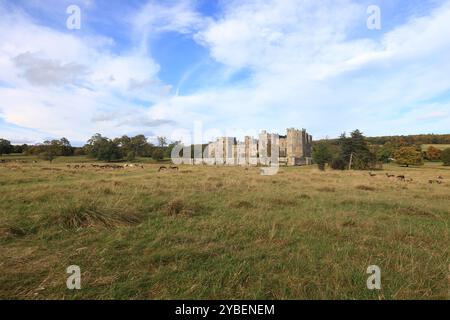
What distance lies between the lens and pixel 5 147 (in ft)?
248

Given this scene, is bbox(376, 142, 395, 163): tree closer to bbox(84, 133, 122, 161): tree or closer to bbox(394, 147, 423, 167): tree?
bbox(394, 147, 423, 167): tree

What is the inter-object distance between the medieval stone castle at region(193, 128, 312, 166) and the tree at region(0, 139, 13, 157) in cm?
5229

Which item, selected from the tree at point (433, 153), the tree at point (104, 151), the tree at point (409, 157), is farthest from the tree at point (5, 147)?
the tree at point (433, 153)

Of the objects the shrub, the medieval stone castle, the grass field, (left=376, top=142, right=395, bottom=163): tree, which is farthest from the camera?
the medieval stone castle

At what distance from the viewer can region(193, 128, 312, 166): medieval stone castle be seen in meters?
68.5

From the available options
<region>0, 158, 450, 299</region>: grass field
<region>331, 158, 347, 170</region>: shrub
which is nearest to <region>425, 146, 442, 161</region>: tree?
<region>331, 158, 347, 170</region>: shrub

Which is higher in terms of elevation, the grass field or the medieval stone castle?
the medieval stone castle

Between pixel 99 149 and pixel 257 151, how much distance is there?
4192cm

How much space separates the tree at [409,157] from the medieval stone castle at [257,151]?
73.3 ft

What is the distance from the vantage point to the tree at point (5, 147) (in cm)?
7379

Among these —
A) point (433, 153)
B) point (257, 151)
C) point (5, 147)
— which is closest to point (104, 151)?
point (5, 147)

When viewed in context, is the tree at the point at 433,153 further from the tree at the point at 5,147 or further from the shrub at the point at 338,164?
the tree at the point at 5,147
